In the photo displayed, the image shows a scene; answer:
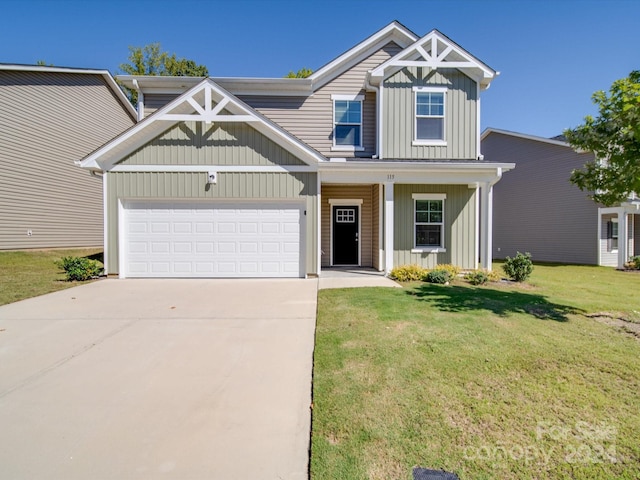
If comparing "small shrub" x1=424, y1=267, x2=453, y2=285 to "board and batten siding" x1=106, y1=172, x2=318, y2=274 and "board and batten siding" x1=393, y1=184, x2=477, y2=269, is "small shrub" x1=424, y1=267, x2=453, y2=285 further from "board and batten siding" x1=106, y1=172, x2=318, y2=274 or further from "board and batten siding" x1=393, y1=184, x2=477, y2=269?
"board and batten siding" x1=106, y1=172, x2=318, y2=274

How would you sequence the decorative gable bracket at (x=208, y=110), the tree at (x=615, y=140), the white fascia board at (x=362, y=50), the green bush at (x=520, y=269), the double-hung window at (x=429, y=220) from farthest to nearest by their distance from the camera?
the white fascia board at (x=362, y=50), the double-hung window at (x=429, y=220), the green bush at (x=520, y=269), the decorative gable bracket at (x=208, y=110), the tree at (x=615, y=140)

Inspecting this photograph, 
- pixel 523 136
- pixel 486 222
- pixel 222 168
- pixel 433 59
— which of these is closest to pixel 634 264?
pixel 523 136

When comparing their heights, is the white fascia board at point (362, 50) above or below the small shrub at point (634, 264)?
above

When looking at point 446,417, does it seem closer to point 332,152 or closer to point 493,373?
point 493,373

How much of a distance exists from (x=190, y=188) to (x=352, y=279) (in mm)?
5597

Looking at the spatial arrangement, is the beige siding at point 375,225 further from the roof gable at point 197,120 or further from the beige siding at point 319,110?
the roof gable at point 197,120

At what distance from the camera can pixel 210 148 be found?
9.93 m

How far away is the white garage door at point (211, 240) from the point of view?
396 inches

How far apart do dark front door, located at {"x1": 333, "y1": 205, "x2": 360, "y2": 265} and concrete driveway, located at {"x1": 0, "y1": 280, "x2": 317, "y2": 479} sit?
6221mm

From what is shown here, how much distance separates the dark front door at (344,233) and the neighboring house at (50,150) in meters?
9.69

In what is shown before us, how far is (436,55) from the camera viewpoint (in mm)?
11203

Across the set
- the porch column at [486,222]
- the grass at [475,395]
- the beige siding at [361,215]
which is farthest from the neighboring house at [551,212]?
the grass at [475,395]

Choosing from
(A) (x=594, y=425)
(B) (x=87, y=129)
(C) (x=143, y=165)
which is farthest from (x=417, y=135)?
(B) (x=87, y=129)

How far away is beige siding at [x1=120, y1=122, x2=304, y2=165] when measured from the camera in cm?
987
